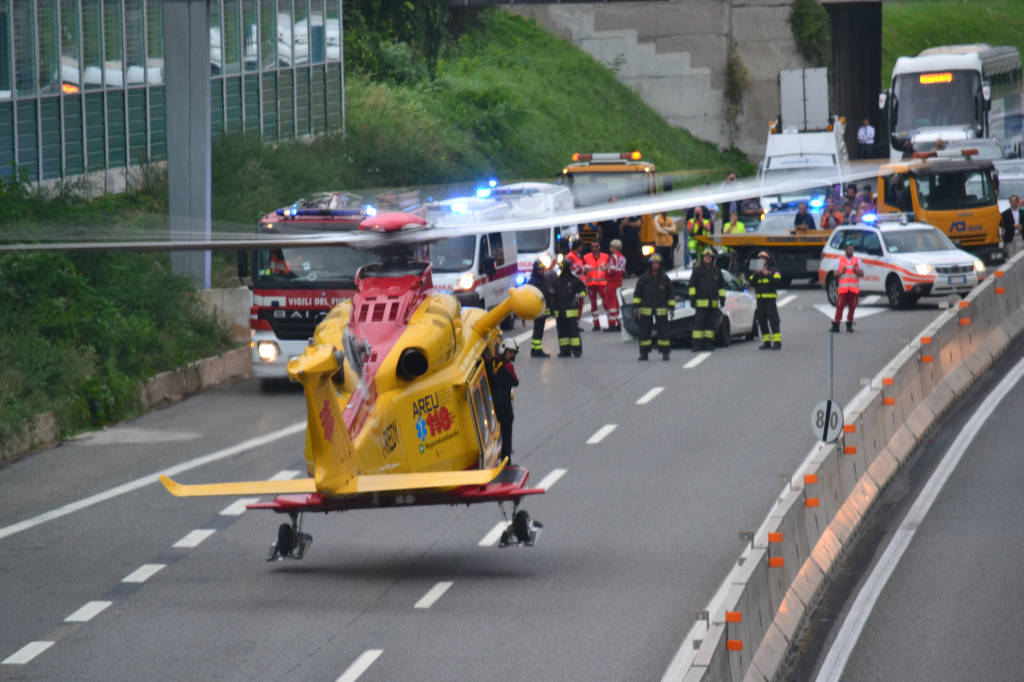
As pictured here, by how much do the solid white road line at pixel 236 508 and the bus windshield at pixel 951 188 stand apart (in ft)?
88.7

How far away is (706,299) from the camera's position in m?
29.1

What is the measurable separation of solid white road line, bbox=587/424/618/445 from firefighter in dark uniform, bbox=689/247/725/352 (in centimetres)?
658

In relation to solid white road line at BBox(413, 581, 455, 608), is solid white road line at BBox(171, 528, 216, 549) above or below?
below

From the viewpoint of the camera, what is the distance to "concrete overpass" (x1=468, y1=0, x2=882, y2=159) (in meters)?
66.1

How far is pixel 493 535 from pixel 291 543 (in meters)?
2.32

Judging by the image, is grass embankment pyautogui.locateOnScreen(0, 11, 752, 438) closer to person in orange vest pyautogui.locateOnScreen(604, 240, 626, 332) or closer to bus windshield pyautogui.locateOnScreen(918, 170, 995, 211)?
person in orange vest pyautogui.locateOnScreen(604, 240, 626, 332)

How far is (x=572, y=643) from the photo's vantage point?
13.0 metres

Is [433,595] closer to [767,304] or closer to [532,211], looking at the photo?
[767,304]

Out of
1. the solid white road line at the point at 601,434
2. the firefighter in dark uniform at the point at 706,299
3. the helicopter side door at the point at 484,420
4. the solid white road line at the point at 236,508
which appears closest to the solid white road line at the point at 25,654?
the helicopter side door at the point at 484,420

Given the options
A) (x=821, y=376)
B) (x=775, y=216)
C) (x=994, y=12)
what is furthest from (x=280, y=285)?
(x=994, y=12)

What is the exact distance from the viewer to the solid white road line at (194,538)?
54.2 feet

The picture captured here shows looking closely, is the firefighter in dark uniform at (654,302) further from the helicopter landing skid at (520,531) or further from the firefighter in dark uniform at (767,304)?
the helicopter landing skid at (520,531)

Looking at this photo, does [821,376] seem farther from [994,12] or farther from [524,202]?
[994,12]

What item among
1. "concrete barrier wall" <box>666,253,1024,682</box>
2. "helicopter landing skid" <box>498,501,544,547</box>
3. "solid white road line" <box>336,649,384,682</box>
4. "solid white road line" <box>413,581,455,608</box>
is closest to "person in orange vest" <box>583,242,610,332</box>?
"concrete barrier wall" <box>666,253,1024,682</box>
